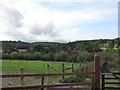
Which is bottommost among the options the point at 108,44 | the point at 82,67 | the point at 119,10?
the point at 82,67

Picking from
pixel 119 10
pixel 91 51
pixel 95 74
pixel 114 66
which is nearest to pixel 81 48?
pixel 91 51

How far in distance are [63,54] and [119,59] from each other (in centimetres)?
333

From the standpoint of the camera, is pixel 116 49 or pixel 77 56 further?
pixel 77 56

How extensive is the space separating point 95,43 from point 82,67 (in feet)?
5.06

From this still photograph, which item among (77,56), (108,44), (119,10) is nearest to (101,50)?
(108,44)

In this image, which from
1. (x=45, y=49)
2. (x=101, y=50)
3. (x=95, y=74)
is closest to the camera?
(x=95, y=74)

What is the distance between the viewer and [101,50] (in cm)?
1977

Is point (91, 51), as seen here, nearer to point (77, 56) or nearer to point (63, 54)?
point (63, 54)

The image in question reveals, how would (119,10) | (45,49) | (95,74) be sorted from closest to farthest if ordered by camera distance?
(95,74), (119,10), (45,49)

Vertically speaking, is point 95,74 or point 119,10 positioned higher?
point 119,10

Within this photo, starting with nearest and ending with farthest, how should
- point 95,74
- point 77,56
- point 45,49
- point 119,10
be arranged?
point 95,74 → point 119,10 → point 45,49 → point 77,56

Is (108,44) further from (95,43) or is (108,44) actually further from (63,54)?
(63,54)

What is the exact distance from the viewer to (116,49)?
1934 centimetres

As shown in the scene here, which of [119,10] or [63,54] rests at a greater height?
[119,10]
